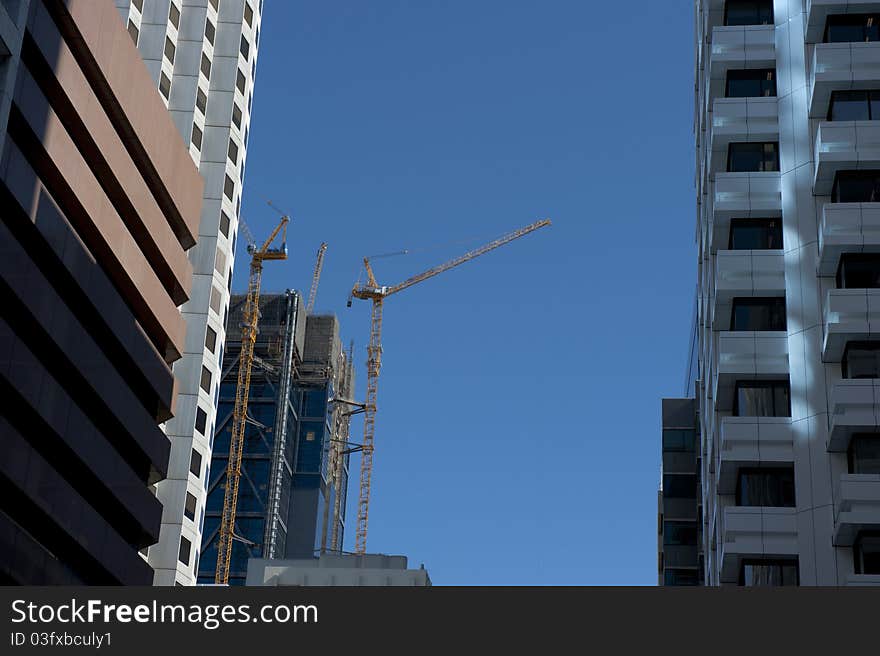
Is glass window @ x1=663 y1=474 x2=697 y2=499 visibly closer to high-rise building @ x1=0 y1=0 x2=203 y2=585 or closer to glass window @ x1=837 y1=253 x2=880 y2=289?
high-rise building @ x1=0 y1=0 x2=203 y2=585

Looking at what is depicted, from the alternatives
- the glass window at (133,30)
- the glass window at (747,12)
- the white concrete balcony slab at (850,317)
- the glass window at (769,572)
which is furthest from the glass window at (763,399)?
the glass window at (133,30)

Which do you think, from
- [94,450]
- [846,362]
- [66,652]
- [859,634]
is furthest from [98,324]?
[859,634]

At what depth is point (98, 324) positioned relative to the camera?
81.1 metres

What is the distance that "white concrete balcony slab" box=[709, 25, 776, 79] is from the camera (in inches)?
2945

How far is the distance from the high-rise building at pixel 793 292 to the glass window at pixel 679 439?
32.1 metres

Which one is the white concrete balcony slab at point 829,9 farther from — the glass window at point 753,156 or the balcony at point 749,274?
the balcony at point 749,274

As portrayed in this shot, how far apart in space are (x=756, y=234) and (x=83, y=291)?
32.8 metres

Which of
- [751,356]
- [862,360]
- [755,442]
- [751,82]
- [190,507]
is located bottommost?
[755,442]

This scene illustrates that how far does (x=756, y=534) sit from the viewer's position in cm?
6481

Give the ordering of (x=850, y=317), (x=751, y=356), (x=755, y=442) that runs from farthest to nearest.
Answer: (x=751, y=356) < (x=755, y=442) < (x=850, y=317)

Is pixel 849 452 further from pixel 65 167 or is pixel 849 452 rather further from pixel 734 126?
pixel 65 167

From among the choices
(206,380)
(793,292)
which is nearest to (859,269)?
(793,292)

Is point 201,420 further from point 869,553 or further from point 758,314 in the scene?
point 869,553

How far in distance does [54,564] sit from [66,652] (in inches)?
1839
